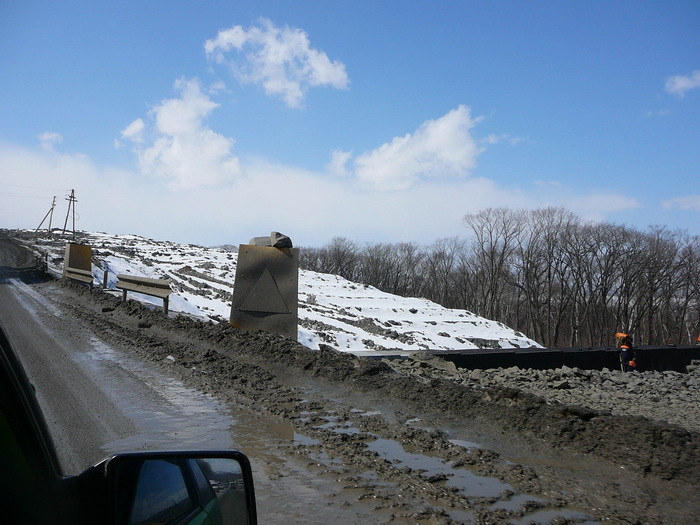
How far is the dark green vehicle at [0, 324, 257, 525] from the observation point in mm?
1393

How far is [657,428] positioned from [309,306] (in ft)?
80.4

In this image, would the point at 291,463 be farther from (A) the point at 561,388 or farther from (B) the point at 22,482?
(A) the point at 561,388

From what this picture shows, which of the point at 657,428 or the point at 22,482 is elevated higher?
the point at 22,482

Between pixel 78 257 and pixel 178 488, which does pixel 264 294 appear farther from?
pixel 78 257

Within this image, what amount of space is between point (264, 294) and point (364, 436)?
23.6ft

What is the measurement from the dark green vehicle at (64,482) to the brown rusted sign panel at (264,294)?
11.3 metres

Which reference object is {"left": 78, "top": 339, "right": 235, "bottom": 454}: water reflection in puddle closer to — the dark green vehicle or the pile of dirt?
the pile of dirt

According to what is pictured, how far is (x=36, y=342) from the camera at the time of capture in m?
11.6

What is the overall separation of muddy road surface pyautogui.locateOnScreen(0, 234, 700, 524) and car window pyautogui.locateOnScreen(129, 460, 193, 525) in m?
2.65

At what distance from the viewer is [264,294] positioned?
13.4 m

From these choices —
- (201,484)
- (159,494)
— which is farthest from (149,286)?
(159,494)

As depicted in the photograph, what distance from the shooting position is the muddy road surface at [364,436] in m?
4.74

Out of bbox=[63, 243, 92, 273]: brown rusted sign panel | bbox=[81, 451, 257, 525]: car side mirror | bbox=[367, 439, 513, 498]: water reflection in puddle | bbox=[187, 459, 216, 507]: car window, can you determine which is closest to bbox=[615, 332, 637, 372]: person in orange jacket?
bbox=[367, 439, 513, 498]: water reflection in puddle

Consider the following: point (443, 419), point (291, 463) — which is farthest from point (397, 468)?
point (443, 419)
